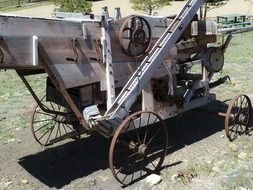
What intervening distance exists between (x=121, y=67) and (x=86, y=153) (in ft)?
5.52

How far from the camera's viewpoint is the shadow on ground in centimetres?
691

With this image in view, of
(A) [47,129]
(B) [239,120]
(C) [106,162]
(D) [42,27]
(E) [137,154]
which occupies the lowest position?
(C) [106,162]

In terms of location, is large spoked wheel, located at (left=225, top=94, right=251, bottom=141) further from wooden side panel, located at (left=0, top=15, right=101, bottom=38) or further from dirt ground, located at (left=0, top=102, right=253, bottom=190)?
wooden side panel, located at (left=0, top=15, right=101, bottom=38)

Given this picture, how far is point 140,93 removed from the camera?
7.03 meters

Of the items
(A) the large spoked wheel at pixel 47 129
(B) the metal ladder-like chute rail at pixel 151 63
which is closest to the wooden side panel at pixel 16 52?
(B) the metal ladder-like chute rail at pixel 151 63

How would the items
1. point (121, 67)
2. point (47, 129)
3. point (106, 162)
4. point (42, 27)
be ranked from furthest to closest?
point (47, 129) → point (106, 162) → point (121, 67) → point (42, 27)

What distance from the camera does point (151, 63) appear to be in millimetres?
6738

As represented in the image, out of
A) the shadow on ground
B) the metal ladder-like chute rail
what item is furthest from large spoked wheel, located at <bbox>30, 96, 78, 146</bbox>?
the metal ladder-like chute rail

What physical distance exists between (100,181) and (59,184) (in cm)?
56

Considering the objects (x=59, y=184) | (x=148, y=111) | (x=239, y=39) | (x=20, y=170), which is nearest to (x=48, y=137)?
(x=20, y=170)

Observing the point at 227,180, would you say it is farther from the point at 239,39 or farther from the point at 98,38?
the point at 239,39

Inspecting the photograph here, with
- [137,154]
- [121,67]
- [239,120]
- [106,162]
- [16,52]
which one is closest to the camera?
[16,52]

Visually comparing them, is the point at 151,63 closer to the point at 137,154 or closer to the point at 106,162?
the point at 137,154

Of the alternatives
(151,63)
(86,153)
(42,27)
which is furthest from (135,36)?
(86,153)
